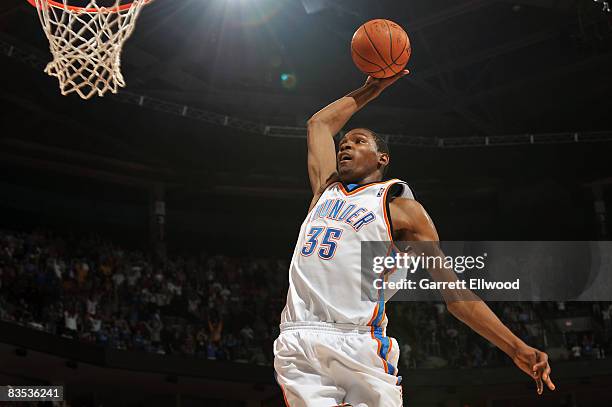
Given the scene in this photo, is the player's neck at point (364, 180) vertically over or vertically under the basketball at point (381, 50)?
under

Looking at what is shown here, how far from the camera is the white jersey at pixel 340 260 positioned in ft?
10.0

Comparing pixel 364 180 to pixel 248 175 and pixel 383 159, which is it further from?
pixel 248 175

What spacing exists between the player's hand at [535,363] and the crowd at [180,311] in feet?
28.1

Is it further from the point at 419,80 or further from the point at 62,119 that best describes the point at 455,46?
the point at 62,119

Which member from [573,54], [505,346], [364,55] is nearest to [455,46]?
[573,54]

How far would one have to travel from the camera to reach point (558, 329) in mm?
12852

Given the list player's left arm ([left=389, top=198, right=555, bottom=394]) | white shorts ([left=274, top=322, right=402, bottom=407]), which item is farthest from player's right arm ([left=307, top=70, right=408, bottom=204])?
white shorts ([left=274, top=322, right=402, bottom=407])

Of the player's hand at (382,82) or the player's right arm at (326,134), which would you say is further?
the player's hand at (382,82)

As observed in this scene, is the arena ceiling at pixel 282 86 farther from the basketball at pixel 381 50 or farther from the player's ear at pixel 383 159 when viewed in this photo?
the player's ear at pixel 383 159

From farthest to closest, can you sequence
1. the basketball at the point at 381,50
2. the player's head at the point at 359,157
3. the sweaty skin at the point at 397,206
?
Result: the basketball at the point at 381,50, the player's head at the point at 359,157, the sweaty skin at the point at 397,206

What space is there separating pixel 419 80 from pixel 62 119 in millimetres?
5796

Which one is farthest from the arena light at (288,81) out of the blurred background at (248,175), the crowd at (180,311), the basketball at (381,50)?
the basketball at (381,50)

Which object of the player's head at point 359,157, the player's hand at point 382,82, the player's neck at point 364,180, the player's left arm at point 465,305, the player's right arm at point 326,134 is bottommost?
the player's left arm at point 465,305

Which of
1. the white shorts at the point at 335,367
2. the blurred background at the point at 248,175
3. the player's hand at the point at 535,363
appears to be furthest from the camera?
the blurred background at the point at 248,175
